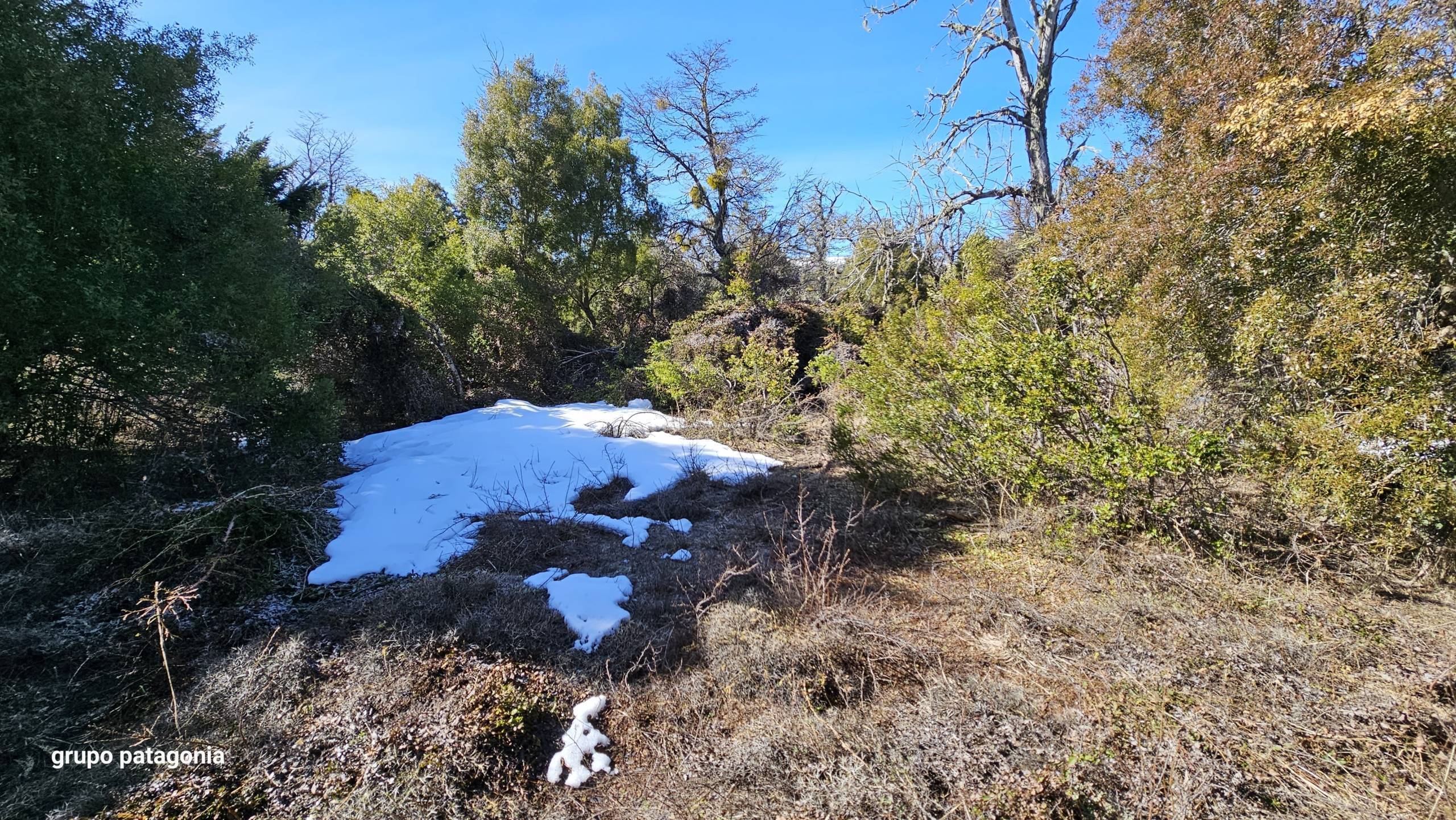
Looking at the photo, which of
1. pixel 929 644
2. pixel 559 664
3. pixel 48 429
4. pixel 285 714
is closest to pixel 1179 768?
pixel 929 644

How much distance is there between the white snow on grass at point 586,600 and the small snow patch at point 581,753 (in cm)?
43

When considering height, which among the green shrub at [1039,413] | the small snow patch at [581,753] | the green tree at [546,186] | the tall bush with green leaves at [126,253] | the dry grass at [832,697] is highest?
the green tree at [546,186]

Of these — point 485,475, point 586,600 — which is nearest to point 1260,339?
point 586,600

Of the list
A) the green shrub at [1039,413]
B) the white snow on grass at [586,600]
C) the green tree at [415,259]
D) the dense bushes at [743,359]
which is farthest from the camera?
the green tree at [415,259]

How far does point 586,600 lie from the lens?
317 cm

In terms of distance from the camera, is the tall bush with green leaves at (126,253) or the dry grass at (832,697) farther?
the tall bush with green leaves at (126,253)

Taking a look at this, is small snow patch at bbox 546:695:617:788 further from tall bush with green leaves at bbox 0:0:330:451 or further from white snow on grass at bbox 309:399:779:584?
tall bush with green leaves at bbox 0:0:330:451

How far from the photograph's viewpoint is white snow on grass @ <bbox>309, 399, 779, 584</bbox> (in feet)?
12.9

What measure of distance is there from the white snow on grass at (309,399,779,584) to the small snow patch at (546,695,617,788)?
1.71 meters

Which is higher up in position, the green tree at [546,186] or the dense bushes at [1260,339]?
the green tree at [546,186]

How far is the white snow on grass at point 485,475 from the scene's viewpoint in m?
3.94

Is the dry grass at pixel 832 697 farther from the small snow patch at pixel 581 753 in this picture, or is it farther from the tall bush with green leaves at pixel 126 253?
the tall bush with green leaves at pixel 126 253

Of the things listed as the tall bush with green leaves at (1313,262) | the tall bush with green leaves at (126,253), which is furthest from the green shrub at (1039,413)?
the tall bush with green leaves at (126,253)

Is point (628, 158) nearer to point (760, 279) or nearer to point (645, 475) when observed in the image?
point (760, 279)
